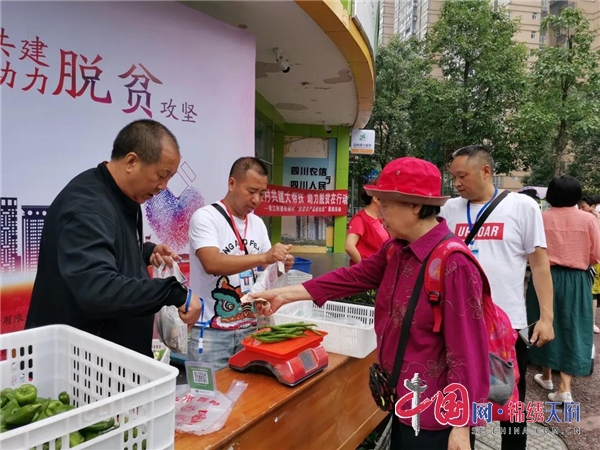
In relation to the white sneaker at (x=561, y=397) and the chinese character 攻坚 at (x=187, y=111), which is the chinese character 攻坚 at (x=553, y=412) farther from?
the chinese character 攻坚 at (x=187, y=111)

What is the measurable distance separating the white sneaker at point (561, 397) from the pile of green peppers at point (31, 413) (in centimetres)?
417

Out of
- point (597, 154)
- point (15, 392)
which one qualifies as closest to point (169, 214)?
point (15, 392)

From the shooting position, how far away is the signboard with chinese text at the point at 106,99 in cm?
257

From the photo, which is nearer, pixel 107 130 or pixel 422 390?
pixel 422 390

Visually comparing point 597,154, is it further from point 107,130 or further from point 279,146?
point 107,130

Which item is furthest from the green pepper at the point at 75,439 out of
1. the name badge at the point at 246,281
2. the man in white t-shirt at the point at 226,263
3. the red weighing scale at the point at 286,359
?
the name badge at the point at 246,281

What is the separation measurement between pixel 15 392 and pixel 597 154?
973 inches

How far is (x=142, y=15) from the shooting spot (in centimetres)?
319

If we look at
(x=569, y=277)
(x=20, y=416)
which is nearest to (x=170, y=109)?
(x=20, y=416)

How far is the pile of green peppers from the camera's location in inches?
39.8

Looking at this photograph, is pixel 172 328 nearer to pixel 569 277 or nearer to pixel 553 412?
pixel 553 412

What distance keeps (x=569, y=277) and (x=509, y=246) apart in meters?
2.03

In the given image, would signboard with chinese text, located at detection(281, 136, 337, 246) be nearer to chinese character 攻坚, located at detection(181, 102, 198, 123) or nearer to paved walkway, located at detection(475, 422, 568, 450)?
chinese character 攻坚, located at detection(181, 102, 198, 123)

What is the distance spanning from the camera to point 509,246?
8.86ft
